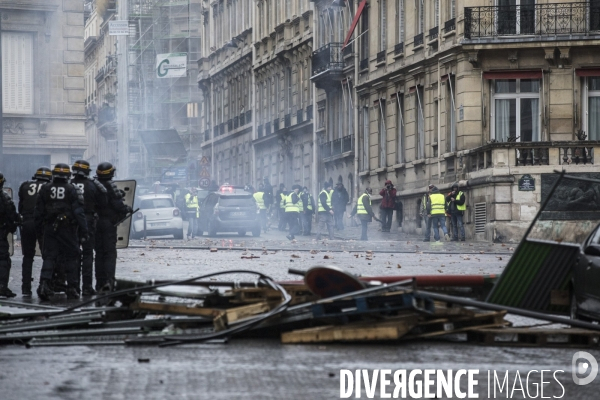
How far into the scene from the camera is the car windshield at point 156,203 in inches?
1745

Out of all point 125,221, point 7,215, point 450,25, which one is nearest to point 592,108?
point 450,25

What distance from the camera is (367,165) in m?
56.4

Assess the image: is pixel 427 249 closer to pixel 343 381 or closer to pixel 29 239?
pixel 29 239

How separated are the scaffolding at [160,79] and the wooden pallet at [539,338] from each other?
3184 inches

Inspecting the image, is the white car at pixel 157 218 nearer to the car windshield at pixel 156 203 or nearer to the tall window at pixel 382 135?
the car windshield at pixel 156 203

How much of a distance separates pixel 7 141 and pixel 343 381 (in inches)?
1600

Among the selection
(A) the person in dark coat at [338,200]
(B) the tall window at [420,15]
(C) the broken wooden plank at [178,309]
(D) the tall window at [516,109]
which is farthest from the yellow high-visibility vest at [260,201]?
(C) the broken wooden plank at [178,309]

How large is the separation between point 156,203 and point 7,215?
2529cm

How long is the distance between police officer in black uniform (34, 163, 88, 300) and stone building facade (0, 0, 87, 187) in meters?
31.2

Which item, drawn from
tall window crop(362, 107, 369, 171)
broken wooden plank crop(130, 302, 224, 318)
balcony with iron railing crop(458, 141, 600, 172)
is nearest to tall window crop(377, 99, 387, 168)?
tall window crop(362, 107, 369, 171)

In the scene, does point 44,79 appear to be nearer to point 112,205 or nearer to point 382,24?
point 382,24

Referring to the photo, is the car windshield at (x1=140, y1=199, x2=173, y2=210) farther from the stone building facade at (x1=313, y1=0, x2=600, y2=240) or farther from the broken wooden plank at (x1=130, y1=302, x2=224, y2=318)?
the broken wooden plank at (x1=130, y1=302, x2=224, y2=318)

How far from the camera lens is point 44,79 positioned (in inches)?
1987

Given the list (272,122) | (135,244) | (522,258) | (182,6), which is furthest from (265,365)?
(182,6)
